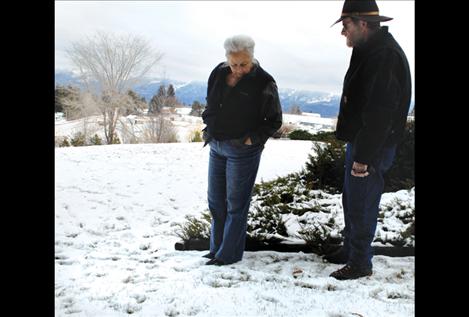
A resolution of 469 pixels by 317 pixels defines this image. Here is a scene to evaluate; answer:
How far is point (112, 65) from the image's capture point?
2.41 meters

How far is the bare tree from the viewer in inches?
94.6

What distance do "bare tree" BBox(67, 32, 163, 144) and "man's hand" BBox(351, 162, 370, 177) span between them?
3.70 ft

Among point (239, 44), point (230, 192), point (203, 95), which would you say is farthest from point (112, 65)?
point (230, 192)

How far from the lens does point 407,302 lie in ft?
6.40

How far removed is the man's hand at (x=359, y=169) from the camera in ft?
6.62

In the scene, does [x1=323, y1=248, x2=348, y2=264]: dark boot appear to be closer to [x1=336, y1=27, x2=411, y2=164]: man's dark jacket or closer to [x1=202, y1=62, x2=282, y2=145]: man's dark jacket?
[x1=336, y1=27, x2=411, y2=164]: man's dark jacket

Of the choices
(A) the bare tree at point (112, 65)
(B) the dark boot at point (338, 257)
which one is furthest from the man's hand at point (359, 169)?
(A) the bare tree at point (112, 65)

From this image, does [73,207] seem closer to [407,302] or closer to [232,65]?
[232,65]

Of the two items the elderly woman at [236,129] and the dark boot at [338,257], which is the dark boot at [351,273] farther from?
the elderly woman at [236,129]

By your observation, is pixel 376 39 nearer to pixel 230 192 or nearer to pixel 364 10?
pixel 364 10
